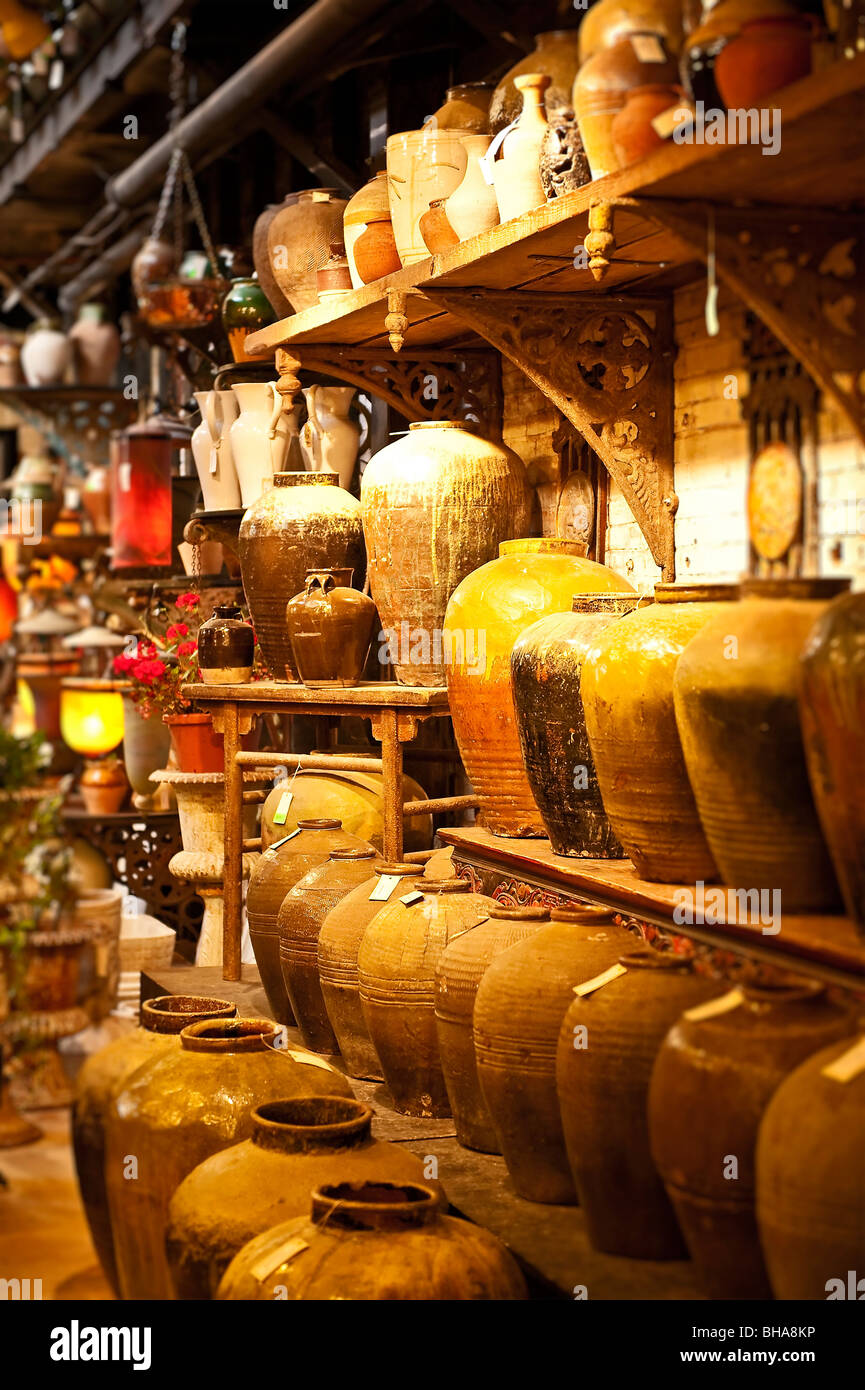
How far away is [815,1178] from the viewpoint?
71.4 inches

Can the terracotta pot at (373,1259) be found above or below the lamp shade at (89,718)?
below

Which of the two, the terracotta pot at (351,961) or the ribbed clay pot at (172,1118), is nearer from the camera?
the ribbed clay pot at (172,1118)

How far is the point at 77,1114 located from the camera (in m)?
2.29

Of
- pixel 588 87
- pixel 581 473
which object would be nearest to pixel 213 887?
pixel 581 473

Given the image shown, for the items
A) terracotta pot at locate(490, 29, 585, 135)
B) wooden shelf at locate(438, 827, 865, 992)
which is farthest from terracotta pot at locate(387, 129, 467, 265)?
wooden shelf at locate(438, 827, 865, 992)

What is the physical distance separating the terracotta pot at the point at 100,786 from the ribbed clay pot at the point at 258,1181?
1.96 feet

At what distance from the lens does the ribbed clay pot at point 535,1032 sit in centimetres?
264

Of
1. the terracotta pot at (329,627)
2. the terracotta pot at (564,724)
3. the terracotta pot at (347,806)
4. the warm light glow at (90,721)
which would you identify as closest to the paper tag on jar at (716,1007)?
the terracotta pot at (564,724)

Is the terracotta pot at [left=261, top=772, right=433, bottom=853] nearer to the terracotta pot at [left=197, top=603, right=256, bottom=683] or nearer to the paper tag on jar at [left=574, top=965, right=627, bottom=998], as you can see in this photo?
the terracotta pot at [left=197, top=603, right=256, bottom=683]

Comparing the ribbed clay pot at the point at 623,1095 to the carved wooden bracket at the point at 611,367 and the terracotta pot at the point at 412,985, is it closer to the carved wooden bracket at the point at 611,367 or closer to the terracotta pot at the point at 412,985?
the terracotta pot at the point at 412,985

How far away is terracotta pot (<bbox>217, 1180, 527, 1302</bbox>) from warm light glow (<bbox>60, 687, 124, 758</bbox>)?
0.76 metres

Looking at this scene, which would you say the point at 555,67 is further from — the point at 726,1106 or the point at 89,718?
the point at 726,1106

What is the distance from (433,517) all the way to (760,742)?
178cm

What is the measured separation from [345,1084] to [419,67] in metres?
3.30
